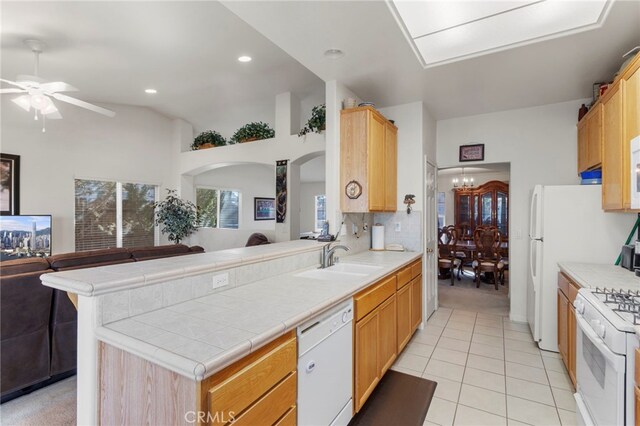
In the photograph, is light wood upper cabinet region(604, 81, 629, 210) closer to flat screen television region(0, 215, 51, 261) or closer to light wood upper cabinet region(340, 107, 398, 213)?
light wood upper cabinet region(340, 107, 398, 213)

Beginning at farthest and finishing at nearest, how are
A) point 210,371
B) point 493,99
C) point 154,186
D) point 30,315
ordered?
point 154,186 < point 493,99 < point 30,315 < point 210,371

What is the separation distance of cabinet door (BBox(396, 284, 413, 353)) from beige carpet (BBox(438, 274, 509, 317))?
1.75 metres

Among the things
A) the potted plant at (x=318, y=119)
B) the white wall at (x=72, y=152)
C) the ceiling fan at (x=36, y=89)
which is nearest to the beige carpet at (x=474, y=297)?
the potted plant at (x=318, y=119)

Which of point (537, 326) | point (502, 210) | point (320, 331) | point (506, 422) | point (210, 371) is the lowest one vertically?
point (506, 422)

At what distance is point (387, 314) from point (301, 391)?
3.96 feet

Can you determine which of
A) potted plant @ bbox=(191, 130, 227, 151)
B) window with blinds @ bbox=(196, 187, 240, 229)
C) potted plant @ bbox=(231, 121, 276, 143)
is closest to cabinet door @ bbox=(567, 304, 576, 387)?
potted plant @ bbox=(231, 121, 276, 143)

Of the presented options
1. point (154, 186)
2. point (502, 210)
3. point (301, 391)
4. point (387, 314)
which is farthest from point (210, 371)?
point (502, 210)

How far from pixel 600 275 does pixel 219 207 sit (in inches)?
291

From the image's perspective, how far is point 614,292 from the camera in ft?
6.28

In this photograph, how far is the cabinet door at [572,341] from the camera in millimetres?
2379

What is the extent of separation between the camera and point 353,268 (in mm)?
2770

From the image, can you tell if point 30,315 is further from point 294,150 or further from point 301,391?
point 294,150

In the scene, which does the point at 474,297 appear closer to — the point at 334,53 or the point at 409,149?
the point at 409,149

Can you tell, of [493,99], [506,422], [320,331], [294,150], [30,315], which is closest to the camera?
[320,331]
